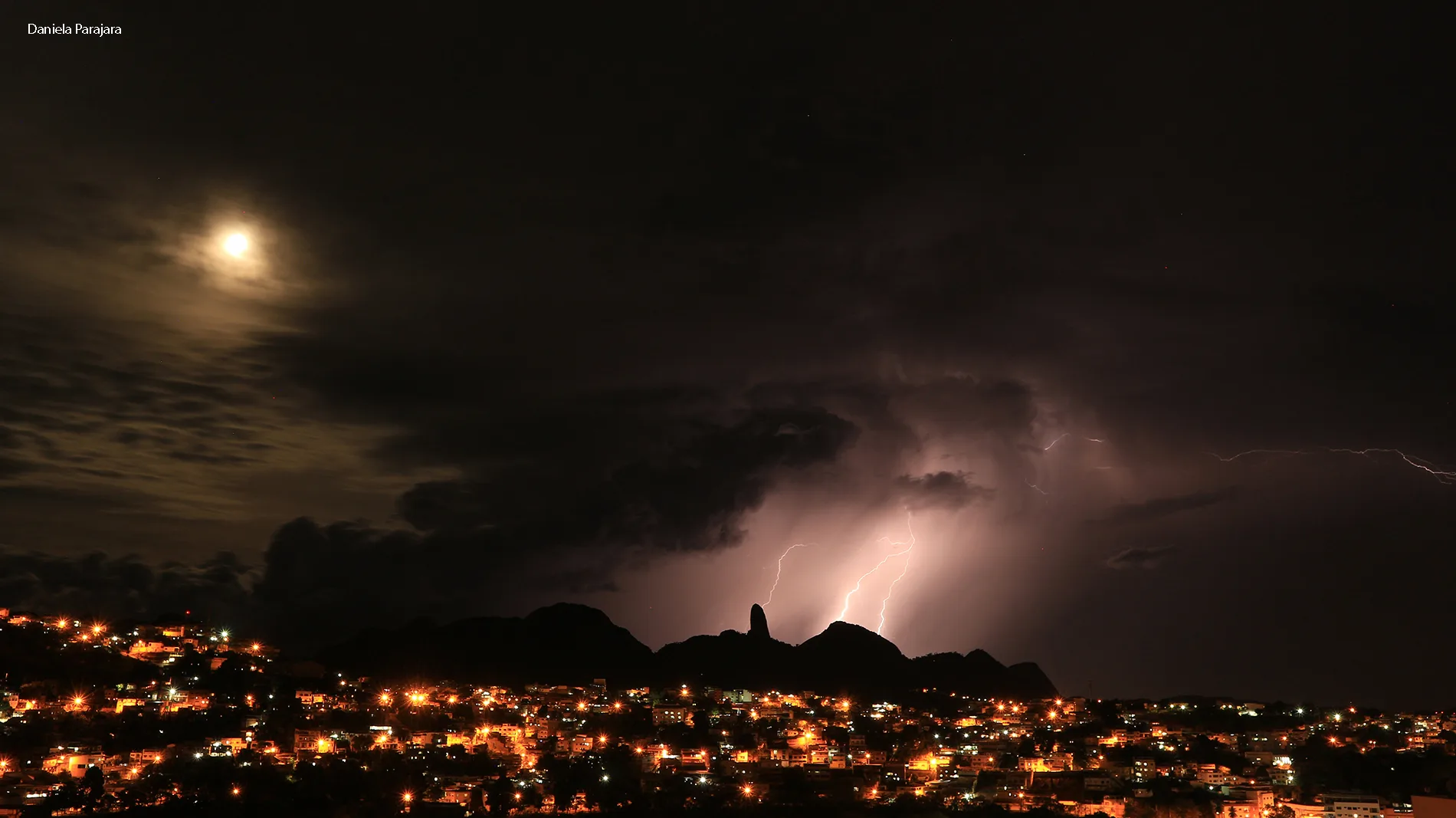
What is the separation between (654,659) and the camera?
84.5 meters

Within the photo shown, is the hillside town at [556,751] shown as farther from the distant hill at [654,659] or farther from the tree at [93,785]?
the distant hill at [654,659]

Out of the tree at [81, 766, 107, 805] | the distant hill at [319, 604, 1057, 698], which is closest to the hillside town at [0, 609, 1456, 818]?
the tree at [81, 766, 107, 805]

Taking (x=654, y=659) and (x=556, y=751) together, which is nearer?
(x=556, y=751)

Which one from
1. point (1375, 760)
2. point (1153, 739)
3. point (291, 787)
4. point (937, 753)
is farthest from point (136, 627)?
point (1375, 760)

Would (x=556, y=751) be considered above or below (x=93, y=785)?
above

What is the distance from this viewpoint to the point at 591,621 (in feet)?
285

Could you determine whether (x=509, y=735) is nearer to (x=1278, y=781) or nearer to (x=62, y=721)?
(x=62, y=721)

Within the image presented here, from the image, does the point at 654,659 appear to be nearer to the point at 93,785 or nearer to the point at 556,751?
the point at 556,751

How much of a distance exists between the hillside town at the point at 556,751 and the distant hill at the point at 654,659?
18.5m

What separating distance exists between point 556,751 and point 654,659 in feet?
144

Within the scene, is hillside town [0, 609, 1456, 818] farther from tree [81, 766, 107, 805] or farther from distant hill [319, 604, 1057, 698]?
distant hill [319, 604, 1057, 698]

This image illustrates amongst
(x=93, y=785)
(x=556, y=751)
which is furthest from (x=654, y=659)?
(x=93, y=785)

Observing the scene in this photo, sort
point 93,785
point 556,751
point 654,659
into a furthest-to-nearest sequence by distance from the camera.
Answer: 1. point 654,659
2. point 556,751
3. point 93,785

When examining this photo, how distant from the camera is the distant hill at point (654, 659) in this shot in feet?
249
